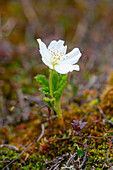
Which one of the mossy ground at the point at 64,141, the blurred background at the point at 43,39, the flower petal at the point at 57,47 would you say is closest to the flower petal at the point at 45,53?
the flower petal at the point at 57,47

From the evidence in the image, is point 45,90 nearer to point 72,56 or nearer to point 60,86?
point 60,86

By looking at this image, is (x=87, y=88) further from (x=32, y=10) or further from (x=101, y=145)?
(x=32, y=10)

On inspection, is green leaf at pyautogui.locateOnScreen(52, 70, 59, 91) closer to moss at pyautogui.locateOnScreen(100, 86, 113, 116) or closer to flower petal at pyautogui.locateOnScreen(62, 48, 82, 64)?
flower petal at pyautogui.locateOnScreen(62, 48, 82, 64)

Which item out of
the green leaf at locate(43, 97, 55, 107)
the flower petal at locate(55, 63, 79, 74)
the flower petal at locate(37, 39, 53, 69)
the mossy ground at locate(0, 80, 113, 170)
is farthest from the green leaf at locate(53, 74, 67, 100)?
the mossy ground at locate(0, 80, 113, 170)

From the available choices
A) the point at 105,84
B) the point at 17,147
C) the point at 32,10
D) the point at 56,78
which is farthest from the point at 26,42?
the point at 17,147

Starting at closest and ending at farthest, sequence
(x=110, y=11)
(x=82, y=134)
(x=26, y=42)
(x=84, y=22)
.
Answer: (x=82, y=134) → (x=26, y=42) → (x=84, y=22) → (x=110, y=11)

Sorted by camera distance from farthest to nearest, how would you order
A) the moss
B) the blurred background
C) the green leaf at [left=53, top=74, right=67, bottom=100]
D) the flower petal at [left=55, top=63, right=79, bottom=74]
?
the blurred background → the moss → the green leaf at [left=53, top=74, right=67, bottom=100] → the flower petal at [left=55, top=63, right=79, bottom=74]

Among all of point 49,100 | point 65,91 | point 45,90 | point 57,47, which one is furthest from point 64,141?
point 65,91

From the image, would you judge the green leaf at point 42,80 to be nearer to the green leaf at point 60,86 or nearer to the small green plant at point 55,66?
the small green plant at point 55,66
